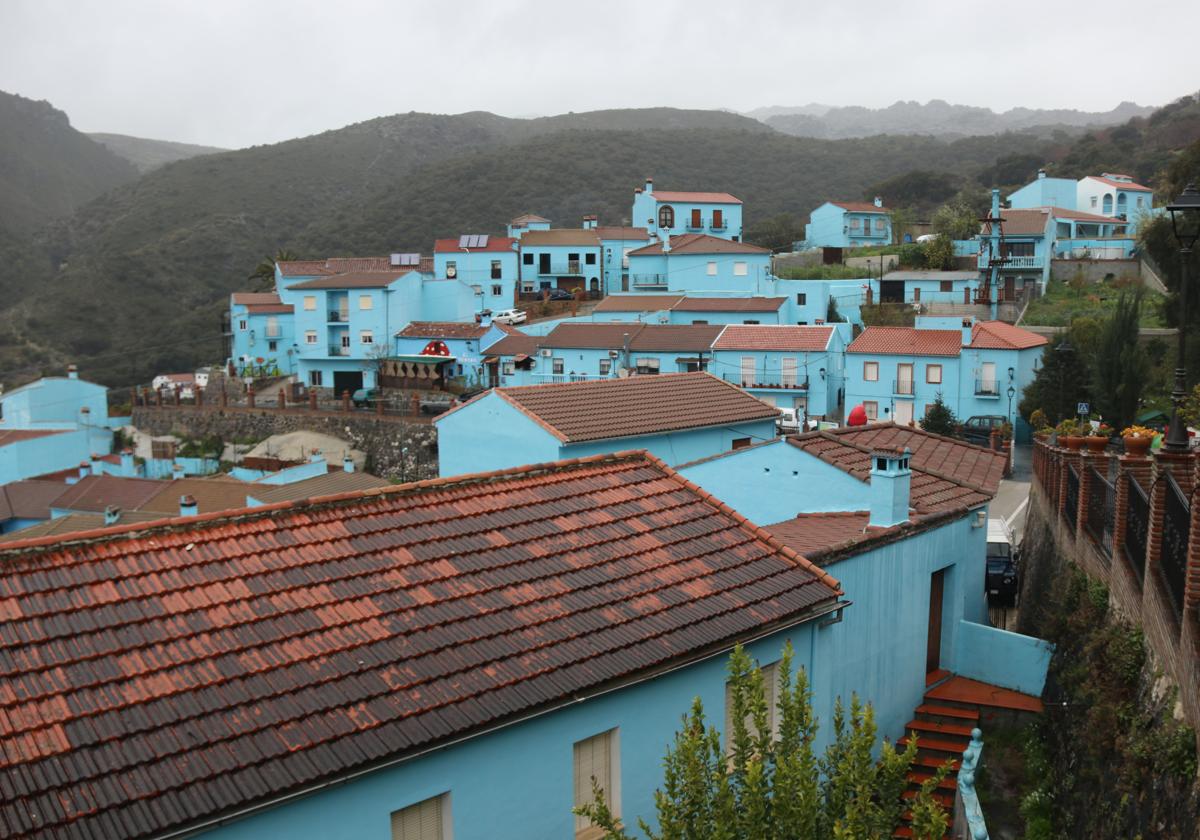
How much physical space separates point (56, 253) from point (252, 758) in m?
131

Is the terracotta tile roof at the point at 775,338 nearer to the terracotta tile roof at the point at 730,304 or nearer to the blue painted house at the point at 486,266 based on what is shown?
the terracotta tile roof at the point at 730,304

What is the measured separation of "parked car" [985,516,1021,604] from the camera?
21.9 meters

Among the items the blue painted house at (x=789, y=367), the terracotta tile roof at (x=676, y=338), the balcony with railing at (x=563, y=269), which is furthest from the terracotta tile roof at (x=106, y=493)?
the balcony with railing at (x=563, y=269)

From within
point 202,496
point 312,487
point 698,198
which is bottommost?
point 202,496

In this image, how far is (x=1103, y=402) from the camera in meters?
34.3

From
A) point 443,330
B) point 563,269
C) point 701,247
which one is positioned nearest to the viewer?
point 443,330

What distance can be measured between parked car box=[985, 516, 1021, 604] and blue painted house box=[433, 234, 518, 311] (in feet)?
155

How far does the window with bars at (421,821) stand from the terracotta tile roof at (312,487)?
27.8 m

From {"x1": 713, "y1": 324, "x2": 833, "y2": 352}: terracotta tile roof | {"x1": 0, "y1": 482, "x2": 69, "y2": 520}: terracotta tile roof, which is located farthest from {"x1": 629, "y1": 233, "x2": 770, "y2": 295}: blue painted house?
{"x1": 0, "y1": 482, "x2": 69, "y2": 520}: terracotta tile roof

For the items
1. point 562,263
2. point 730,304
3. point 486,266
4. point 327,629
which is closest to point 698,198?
point 562,263

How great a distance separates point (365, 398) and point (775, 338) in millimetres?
22600

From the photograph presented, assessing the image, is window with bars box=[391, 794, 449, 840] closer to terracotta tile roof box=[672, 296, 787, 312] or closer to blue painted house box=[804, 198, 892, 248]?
terracotta tile roof box=[672, 296, 787, 312]

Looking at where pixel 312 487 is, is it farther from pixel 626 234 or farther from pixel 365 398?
pixel 626 234

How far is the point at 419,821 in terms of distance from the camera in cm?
754
